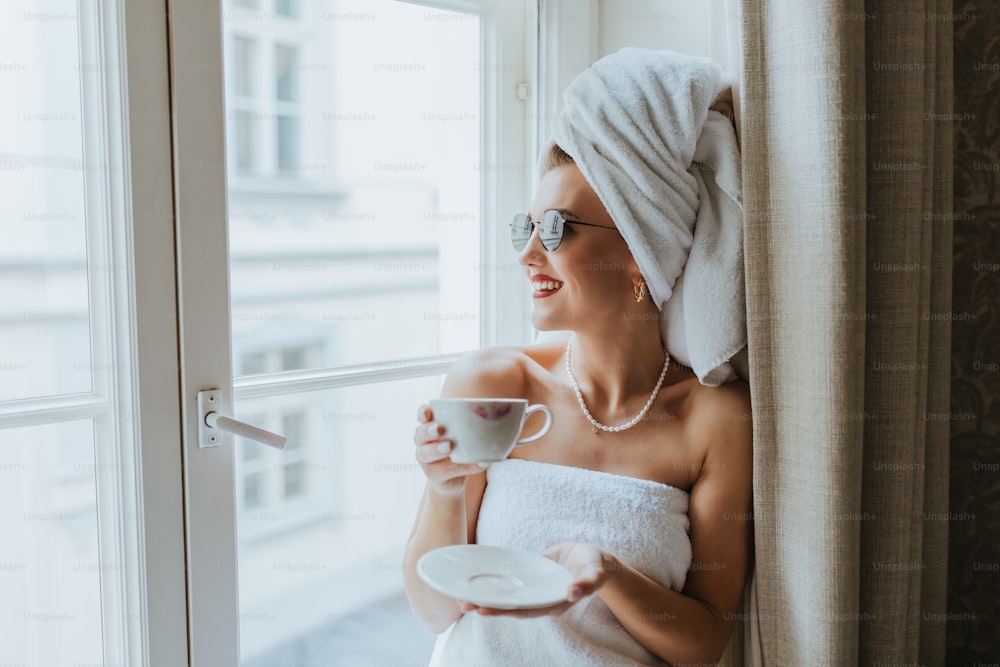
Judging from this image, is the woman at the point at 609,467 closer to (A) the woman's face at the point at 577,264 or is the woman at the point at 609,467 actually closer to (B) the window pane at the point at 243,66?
(A) the woman's face at the point at 577,264

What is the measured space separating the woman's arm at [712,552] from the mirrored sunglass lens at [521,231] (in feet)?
1.21

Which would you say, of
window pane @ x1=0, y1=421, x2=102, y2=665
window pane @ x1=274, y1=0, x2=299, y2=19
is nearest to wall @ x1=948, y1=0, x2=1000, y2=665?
window pane @ x1=274, y1=0, x2=299, y2=19

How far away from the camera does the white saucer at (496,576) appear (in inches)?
36.2

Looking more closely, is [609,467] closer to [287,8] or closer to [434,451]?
[434,451]

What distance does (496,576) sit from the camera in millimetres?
994

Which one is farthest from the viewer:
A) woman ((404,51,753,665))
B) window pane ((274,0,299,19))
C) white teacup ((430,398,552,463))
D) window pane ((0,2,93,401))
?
window pane ((274,0,299,19))

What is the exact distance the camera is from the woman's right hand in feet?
3.09

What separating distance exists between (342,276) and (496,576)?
23.2 inches

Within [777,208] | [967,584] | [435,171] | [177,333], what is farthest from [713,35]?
[967,584]

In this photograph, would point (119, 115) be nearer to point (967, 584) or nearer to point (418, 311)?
point (418, 311)

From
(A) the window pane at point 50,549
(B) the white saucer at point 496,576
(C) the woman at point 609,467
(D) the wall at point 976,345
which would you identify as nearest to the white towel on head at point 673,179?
(C) the woman at point 609,467

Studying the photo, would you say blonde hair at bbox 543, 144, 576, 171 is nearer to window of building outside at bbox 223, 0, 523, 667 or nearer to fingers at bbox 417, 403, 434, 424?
window of building outside at bbox 223, 0, 523, 667

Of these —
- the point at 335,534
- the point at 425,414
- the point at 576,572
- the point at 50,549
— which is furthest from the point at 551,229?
the point at 50,549

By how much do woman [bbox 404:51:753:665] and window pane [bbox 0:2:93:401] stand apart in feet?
1.78
